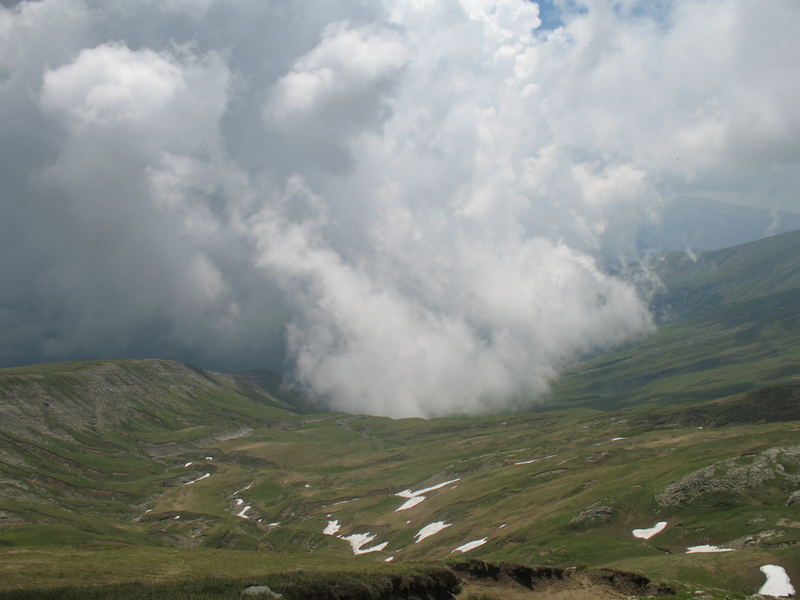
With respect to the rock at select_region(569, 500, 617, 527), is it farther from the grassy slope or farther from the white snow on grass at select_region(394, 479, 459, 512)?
the white snow on grass at select_region(394, 479, 459, 512)

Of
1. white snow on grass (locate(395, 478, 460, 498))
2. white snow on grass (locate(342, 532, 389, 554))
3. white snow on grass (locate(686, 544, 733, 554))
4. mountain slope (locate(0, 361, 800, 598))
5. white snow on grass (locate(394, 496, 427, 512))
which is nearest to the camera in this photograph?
mountain slope (locate(0, 361, 800, 598))

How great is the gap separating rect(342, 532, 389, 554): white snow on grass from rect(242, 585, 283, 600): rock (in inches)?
4007

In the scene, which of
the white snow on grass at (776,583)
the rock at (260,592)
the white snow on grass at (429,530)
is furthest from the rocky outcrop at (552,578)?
the white snow on grass at (429,530)

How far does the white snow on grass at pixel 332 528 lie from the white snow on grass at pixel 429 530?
38153 mm

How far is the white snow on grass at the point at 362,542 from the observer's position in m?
127

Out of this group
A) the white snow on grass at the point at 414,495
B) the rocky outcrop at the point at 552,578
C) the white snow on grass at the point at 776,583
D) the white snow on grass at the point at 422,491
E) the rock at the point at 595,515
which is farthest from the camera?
the white snow on grass at the point at 422,491

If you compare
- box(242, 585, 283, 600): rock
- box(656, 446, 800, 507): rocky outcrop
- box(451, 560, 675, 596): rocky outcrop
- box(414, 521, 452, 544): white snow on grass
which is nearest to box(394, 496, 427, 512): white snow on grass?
box(414, 521, 452, 544): white snow on grass

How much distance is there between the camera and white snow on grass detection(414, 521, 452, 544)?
401ft

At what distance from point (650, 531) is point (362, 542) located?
77.8 metres

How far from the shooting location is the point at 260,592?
29.6 meters

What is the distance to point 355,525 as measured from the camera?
513 feet

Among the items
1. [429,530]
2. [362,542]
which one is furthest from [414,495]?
[429,530]

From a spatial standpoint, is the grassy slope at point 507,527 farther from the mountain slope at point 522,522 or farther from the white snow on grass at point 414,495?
the white snow on grass at point 414,495

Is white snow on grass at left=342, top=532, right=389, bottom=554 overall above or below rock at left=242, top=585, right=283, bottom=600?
below
